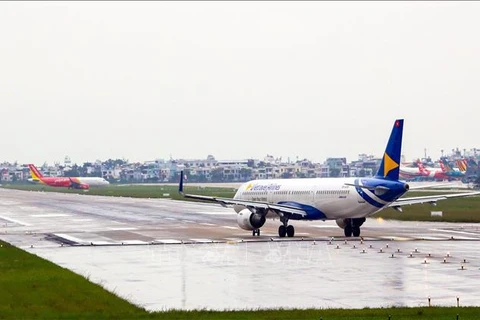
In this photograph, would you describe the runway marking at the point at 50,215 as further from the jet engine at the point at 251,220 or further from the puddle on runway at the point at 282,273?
the puddle on runway at the point at 282,273

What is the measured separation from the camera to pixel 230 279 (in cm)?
3509

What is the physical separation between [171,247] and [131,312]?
24827mm

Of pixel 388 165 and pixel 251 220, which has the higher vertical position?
pixel 388 165

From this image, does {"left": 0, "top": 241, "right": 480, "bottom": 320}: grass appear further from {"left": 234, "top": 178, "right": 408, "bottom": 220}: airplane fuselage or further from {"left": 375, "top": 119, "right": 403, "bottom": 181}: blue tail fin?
{"left": 375, "top": 119, "right": 403, "bottom": 181}: blue tail fin

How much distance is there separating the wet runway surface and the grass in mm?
1159

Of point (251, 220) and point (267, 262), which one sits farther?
point (251, 220)

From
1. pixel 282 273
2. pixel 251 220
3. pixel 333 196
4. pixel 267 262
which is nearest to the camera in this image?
pixel 282 273

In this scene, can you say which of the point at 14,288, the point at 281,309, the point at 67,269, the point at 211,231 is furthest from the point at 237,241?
the point at 281,309

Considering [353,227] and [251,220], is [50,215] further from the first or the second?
[353,227]

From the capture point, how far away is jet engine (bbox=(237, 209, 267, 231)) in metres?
60.6

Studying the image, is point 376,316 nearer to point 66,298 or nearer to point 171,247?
point 66,298

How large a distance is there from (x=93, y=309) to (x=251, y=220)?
110ft

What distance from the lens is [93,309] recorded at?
27406 millimetres

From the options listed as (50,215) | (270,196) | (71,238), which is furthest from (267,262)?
(50,215)
